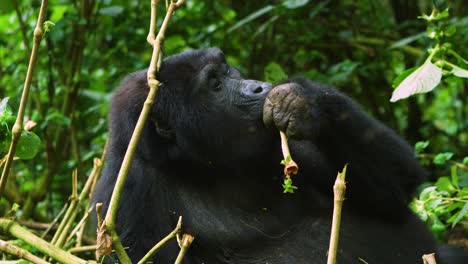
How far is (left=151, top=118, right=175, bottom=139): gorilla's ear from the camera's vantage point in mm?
3426

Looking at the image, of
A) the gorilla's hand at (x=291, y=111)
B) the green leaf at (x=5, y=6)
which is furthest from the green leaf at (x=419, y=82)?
the green leaf at (x=5, y=6)

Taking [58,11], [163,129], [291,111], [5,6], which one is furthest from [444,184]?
[58,11]

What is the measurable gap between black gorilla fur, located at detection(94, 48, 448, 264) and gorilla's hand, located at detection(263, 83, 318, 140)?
0.20 metres

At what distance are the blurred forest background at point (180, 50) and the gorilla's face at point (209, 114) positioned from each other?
3.70 ft

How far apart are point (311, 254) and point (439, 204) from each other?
0.67 m

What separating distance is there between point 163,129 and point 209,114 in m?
0.23

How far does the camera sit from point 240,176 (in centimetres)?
352

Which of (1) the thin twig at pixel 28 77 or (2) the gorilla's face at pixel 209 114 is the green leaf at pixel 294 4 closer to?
(2) the gorilla's face at pixel 209 114

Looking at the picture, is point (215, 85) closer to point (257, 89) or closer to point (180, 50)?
point (257, 89)

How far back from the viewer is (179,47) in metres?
5.05

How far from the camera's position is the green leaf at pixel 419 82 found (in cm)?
267

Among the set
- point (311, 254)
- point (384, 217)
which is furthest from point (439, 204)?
point (311, 254)

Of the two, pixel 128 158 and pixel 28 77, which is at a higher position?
pixel 28 77

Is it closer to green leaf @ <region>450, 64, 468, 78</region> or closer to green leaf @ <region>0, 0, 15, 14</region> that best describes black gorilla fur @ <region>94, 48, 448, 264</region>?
green leaf @ <region>450, 64, 468, 78</region>
